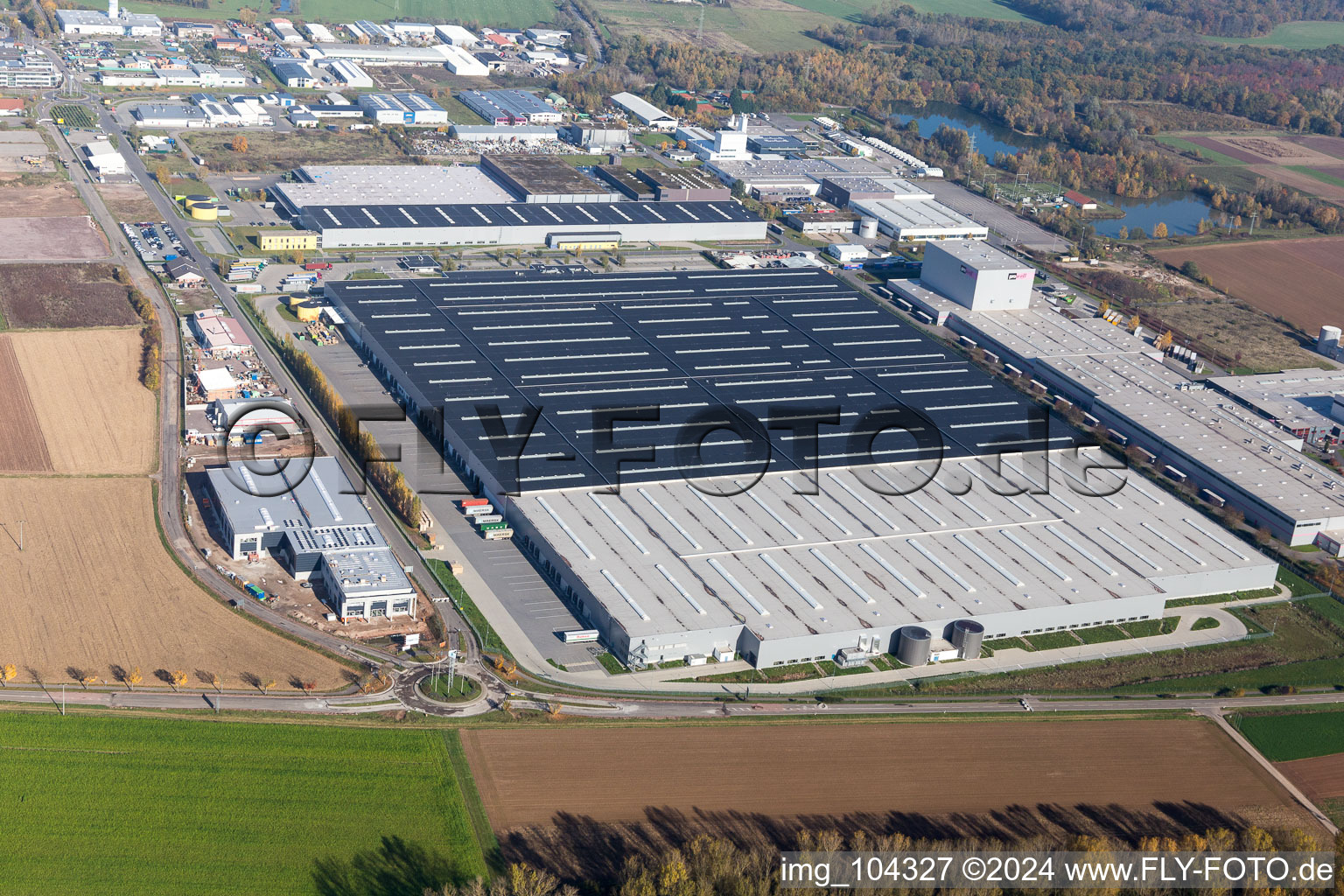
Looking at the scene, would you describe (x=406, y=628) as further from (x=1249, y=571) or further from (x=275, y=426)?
(x=1249, y=571)

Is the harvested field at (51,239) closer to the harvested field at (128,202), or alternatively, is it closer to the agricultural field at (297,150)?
the harvested field at (128,202)

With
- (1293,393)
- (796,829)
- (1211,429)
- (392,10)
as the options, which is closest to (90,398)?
(796,829)

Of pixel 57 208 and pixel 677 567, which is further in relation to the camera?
pixel 57 208

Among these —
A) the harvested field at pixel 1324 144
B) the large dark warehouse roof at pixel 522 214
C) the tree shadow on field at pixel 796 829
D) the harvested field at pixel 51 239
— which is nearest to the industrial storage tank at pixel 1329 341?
the large dark warehouse roof at pixel 522 214

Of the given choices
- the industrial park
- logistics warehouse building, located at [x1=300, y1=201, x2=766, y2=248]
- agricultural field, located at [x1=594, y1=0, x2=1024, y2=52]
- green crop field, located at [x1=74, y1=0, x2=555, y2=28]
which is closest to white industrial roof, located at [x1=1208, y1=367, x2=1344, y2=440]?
the industrial park

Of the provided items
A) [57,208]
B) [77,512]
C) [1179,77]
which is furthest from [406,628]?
[1179,77]

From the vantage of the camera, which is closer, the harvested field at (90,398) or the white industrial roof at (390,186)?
the harvested field at (90,398)

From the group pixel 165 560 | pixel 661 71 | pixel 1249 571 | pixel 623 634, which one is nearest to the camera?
pixel 623 634
